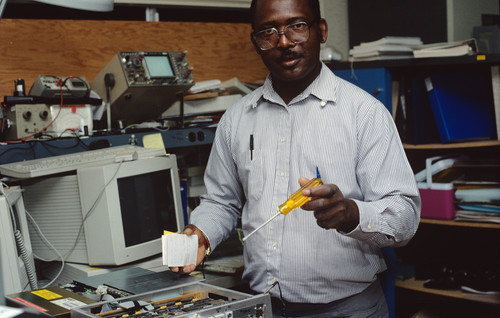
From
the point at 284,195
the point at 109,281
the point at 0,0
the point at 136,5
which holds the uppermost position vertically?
the point at 136,5

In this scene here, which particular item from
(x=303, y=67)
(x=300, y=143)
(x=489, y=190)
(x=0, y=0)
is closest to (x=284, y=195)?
(x=300, y=143)

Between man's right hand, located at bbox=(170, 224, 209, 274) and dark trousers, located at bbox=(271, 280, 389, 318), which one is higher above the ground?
man's right hand, located at bbox=(170, 224, 209, 274)

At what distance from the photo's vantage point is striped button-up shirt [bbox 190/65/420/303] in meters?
1.64

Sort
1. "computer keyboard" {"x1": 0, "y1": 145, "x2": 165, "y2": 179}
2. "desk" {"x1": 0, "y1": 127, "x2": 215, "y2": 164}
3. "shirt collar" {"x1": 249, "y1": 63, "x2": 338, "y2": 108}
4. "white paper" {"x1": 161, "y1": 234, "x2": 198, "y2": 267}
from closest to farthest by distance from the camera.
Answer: "white paper" {"x1": 161, "y1": 234, "x2": 198, "y2": 267} < "shirt collar" {"x1": 249, "y1": 63, "x2": 338, "y2": 108} < "computer keyboard" {"x1": 0, "y1": 145, "x2": 165, "y2": 179} < "desk" {"x1": 0, "y1": 127, "x2": 215, "y2": 164}

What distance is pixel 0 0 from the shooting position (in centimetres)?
146

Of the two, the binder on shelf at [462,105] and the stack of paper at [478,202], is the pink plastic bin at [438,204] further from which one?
the binder on shelf at [462,105]

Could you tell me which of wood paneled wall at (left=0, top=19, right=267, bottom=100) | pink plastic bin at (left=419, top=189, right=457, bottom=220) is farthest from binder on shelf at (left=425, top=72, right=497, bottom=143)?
wood paneled wall at (left=0, top=19, right=267, bottom=100)

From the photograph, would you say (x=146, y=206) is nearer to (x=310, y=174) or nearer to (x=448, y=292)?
(x=310, y=174)

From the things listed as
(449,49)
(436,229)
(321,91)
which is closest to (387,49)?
(449,49)

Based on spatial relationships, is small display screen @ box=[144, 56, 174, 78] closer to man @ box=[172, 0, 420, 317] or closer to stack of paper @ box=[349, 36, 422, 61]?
man @ box=[172, 0, 420, 317]

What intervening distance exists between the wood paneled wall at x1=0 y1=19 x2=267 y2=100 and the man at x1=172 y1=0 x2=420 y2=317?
122 centimetres

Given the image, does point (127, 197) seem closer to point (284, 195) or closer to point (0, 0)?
point (284, 195)

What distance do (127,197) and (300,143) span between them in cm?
72

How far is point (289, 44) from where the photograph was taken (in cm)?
170
